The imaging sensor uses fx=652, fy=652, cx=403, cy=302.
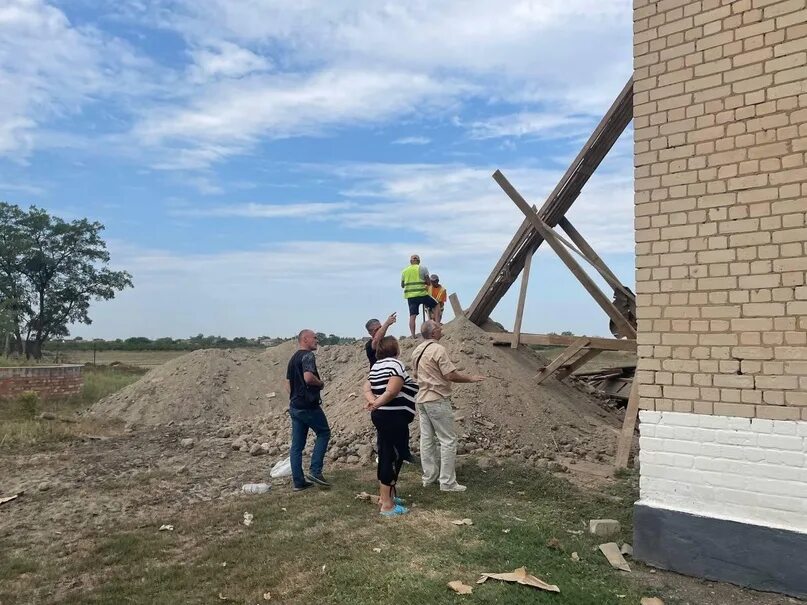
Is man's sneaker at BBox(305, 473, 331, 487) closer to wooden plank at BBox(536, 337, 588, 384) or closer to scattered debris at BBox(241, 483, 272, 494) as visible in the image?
scattered debris at BBox(241, 483, 272, 494)

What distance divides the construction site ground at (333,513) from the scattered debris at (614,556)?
68 millimetres

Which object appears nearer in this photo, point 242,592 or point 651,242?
point 242,592

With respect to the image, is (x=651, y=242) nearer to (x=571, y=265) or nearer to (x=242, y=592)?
(x=242, y=592)

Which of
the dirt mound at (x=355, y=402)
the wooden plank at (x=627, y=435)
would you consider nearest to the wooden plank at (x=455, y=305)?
the dirt mound at (x=355, y=402)

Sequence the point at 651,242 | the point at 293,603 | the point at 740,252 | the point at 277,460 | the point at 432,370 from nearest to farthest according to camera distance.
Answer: the point at 293,603 < the point at 740,252 < the point at 651,242 < the point at 432,370 < the point at 277,460

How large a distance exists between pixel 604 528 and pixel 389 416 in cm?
Answer: 209

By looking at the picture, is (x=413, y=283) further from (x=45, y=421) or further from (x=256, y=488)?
(x=45, y=421)

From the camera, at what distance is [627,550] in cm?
514

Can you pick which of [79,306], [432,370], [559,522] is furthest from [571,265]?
[79,306]

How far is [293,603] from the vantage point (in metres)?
4.31

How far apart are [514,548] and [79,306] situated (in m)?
28.6

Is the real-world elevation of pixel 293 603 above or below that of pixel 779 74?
below

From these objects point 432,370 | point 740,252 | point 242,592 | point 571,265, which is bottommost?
point 242,592

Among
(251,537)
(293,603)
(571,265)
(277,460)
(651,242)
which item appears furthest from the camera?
(571,265)
